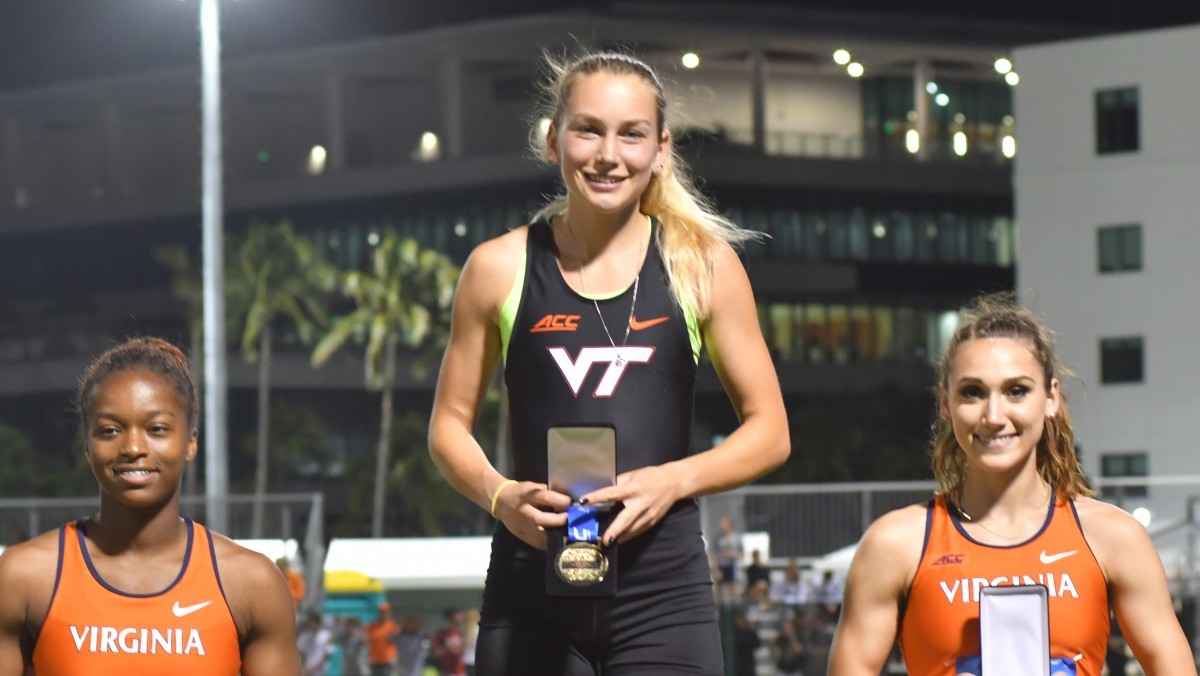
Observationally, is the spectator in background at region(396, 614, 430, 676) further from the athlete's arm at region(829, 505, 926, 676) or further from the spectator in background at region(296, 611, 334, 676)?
the athlete's arm at region(829, 505, 926, 676)

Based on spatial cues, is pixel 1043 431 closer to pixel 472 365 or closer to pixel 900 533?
pixel 900 533

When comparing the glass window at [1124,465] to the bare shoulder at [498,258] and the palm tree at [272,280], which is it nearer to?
the palm tree at [272,280]

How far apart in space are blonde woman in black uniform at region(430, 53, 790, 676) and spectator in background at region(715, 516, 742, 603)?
15.7 metres

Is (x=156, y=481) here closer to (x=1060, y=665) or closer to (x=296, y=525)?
(x=1060, y=665)

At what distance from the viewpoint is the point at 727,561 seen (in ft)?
70.3

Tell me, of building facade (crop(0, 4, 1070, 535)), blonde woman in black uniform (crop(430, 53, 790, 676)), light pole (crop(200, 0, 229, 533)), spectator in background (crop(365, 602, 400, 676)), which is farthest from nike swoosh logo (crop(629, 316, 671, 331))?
building facade (crop(0, 4, 1070, 535))

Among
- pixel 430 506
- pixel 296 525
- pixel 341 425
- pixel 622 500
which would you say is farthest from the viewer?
pixel 341 425

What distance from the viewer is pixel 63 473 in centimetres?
6906

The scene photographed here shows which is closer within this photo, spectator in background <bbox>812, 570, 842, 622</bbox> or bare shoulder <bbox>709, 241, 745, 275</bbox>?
bare shoulder <bbox>709, 241, 745, 275</bbox>

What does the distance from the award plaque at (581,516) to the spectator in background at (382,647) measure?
16903mm

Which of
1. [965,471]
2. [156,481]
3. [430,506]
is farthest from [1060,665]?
[430,506]

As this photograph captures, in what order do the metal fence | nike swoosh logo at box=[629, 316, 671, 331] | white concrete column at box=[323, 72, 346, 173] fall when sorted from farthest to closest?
white concrete column at box=[323, 72, 346, 173]
the metal fence
nike swoosh logo at box=[629, 316, 671, 331]

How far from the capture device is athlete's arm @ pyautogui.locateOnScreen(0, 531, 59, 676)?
155 inches

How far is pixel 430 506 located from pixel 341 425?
13.1 m
